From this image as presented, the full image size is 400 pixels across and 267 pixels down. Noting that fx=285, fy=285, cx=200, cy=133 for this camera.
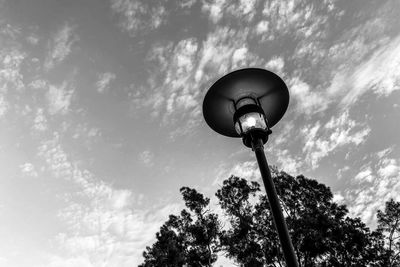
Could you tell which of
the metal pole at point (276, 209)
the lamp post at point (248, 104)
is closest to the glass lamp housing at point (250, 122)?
the lamp post at point (248, 104)

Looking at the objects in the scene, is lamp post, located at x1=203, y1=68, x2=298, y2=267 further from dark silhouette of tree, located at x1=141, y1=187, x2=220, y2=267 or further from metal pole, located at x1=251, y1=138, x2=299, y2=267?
dark silhouette of tree, located at x1=141, y1=187, x2=220, y2=267

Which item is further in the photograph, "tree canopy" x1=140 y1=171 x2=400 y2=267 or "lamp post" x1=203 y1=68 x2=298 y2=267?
"tree canopy" x1=140 y1=171 x2=400 y2=267

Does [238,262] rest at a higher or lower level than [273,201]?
higher

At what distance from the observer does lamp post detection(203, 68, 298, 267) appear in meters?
2.86

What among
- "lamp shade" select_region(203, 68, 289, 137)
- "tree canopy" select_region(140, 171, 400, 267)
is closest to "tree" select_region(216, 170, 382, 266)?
"tree canopy" select_region(140, 171, 400, 267)

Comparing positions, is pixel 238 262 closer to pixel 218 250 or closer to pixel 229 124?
pixel 218 250

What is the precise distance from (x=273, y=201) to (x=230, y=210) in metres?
17.8

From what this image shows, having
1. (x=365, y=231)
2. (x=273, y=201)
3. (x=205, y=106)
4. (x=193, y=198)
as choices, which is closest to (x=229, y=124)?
(x=205, y=106)

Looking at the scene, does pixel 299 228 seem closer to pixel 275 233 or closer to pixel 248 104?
pixel 275 233

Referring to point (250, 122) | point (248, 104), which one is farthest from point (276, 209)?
point (248, 104)

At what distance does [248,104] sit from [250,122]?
0.24m

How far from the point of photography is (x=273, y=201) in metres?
2.43

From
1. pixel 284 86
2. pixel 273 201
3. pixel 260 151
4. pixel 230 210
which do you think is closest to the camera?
pixel 273 201

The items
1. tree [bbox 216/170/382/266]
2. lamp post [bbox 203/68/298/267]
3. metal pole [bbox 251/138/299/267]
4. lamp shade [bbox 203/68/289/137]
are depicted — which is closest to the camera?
metal pole [bbox 251/138/299/267]
